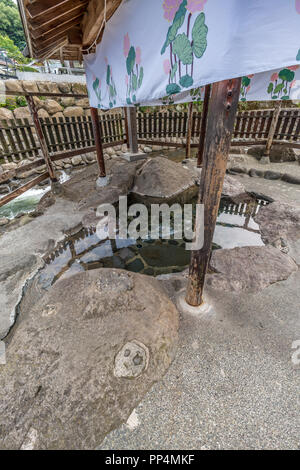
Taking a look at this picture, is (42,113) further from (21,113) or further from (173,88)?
(173,88)

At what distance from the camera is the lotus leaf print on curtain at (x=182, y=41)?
4.11 feet

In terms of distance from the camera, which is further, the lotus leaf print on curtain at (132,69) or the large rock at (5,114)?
the large rock at (5,114)

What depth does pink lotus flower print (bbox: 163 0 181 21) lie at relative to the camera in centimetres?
144

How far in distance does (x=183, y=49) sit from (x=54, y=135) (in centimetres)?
720

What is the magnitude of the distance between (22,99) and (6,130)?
5.27 m

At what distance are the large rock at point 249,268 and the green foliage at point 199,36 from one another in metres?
2.78

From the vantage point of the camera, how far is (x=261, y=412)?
184cm

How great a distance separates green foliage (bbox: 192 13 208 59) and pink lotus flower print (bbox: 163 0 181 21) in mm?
329

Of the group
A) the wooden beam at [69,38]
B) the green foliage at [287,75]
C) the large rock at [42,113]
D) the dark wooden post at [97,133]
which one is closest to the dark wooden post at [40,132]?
the dark wooden post at [97,133]

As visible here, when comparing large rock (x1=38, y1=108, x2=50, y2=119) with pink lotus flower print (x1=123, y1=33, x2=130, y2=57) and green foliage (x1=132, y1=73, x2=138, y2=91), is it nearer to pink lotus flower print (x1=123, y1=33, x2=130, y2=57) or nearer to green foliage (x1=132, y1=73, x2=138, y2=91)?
pink lotus flower print (x1=123, y1=33, x2=130, y2=57)

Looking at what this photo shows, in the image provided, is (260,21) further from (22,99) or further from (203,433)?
(22,99)

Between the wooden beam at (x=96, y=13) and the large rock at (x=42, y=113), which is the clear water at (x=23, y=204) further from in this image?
the wooden beam at (x=96, y=13)

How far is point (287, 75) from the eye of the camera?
442 centimetres

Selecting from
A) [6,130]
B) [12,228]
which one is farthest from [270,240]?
[6,130]
